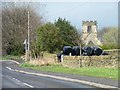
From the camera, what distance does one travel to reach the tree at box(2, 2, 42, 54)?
82125mm

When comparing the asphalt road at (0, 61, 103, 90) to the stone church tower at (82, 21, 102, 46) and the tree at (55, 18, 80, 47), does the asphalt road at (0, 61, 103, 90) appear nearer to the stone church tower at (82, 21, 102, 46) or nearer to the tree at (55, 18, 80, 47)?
the tree at (55, 18, 80, 47)

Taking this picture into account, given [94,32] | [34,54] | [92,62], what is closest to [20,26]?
[34,54]

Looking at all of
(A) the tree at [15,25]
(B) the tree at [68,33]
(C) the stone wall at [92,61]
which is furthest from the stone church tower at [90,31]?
(C) the stone wall at [92,61]

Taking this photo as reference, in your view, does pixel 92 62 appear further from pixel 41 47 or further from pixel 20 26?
pixel 20 26

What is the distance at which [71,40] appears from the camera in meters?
67.6

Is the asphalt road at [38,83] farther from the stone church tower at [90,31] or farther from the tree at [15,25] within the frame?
the stone church tower at [90,31]

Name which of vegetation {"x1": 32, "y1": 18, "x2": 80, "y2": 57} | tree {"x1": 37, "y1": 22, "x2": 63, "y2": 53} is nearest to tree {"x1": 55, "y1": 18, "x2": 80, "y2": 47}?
vegetation {"x1": 32, "y1": 18, "x2": 80, "y2": 57}

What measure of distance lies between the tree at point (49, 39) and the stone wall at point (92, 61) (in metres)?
11.9

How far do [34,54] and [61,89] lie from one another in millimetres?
40850

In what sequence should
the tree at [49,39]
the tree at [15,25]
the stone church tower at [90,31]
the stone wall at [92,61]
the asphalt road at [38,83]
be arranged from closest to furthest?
the asphalt road at [38,83] → the stone wall at [92,61] → the tree at [49,39] → the tree at [15,25] → the stone church tower at [90,31]

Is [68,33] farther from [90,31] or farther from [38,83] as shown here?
[38,83]

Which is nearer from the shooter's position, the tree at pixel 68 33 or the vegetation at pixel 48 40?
the vegetation at pixel 48 40

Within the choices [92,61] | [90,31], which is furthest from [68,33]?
[90,31]

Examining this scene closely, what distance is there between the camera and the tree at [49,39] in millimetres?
55188
